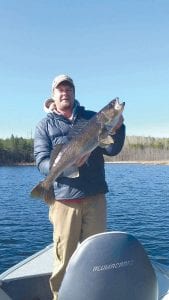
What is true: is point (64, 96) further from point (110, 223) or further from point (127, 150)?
point (127, 150)

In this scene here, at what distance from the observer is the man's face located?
4.16m

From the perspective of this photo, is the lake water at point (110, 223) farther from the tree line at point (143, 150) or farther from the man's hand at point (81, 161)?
the tree line at point (143, 150)

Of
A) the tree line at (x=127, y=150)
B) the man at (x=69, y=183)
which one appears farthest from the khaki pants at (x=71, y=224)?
the tree line at (x=127, y=150)

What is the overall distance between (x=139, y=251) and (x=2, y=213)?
22332 millimetres

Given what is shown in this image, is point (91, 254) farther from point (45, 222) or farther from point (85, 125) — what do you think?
point (45, 222)

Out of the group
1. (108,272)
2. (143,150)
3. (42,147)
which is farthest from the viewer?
(143,150)

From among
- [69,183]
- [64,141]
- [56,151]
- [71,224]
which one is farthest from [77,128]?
[71,224]

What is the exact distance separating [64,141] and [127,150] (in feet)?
403

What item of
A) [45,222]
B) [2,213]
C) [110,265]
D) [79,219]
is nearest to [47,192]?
[79,219]

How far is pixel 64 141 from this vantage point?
13.8ft

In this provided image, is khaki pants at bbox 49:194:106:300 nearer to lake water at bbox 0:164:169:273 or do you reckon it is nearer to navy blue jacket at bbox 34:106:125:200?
navy blue jacket at bbox 34:106:125:200

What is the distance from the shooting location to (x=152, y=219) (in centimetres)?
2186

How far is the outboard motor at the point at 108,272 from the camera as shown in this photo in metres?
3.31

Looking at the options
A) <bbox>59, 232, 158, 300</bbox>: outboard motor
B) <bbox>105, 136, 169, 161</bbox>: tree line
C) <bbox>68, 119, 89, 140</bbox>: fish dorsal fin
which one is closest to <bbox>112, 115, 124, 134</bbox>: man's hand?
<bbox>68, 119, 89, 140</bbox>: fish dorsal fin
